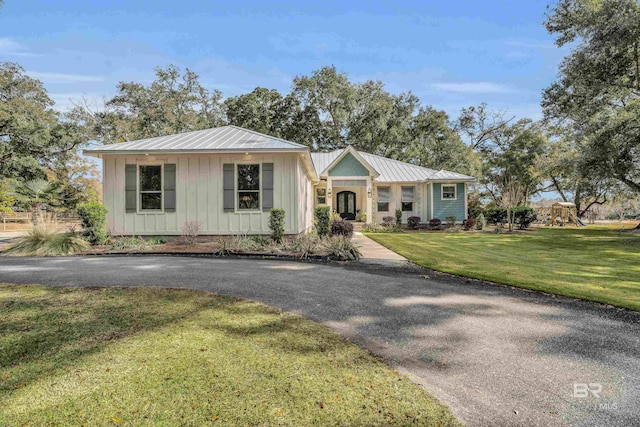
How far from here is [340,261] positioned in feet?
27.3

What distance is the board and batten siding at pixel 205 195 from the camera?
11.3 meters

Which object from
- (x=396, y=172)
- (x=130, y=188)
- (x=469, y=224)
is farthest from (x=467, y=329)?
(x=396, y=172)

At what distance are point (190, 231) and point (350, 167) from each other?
453 inches

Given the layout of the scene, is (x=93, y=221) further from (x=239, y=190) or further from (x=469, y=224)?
(x=469, y=224)

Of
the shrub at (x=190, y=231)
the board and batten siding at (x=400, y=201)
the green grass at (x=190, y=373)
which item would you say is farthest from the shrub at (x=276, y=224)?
the board and batten siding at (x=400, y=201)

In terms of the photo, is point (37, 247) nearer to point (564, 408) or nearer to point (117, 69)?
point (564, 408)

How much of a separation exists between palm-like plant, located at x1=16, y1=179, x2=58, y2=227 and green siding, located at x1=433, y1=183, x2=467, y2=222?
83.7ft

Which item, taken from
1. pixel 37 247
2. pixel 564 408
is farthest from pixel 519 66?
pixel 37 247

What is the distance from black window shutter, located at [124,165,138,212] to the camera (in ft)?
37.1

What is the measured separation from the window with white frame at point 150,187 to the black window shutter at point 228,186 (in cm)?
221

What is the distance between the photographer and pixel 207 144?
36.9ft

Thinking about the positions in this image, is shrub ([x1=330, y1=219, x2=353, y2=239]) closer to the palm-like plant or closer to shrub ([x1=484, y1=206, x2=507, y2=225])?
shrub ([x1=484, y1=206, x2=507, y2=225])

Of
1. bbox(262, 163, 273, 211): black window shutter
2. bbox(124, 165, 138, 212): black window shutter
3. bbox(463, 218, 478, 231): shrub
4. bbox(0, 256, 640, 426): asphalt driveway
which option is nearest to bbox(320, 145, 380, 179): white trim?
bbox(463, 218, 478, 231): shrub

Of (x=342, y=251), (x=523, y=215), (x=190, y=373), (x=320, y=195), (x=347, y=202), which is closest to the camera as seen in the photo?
(x=190, y=373)
